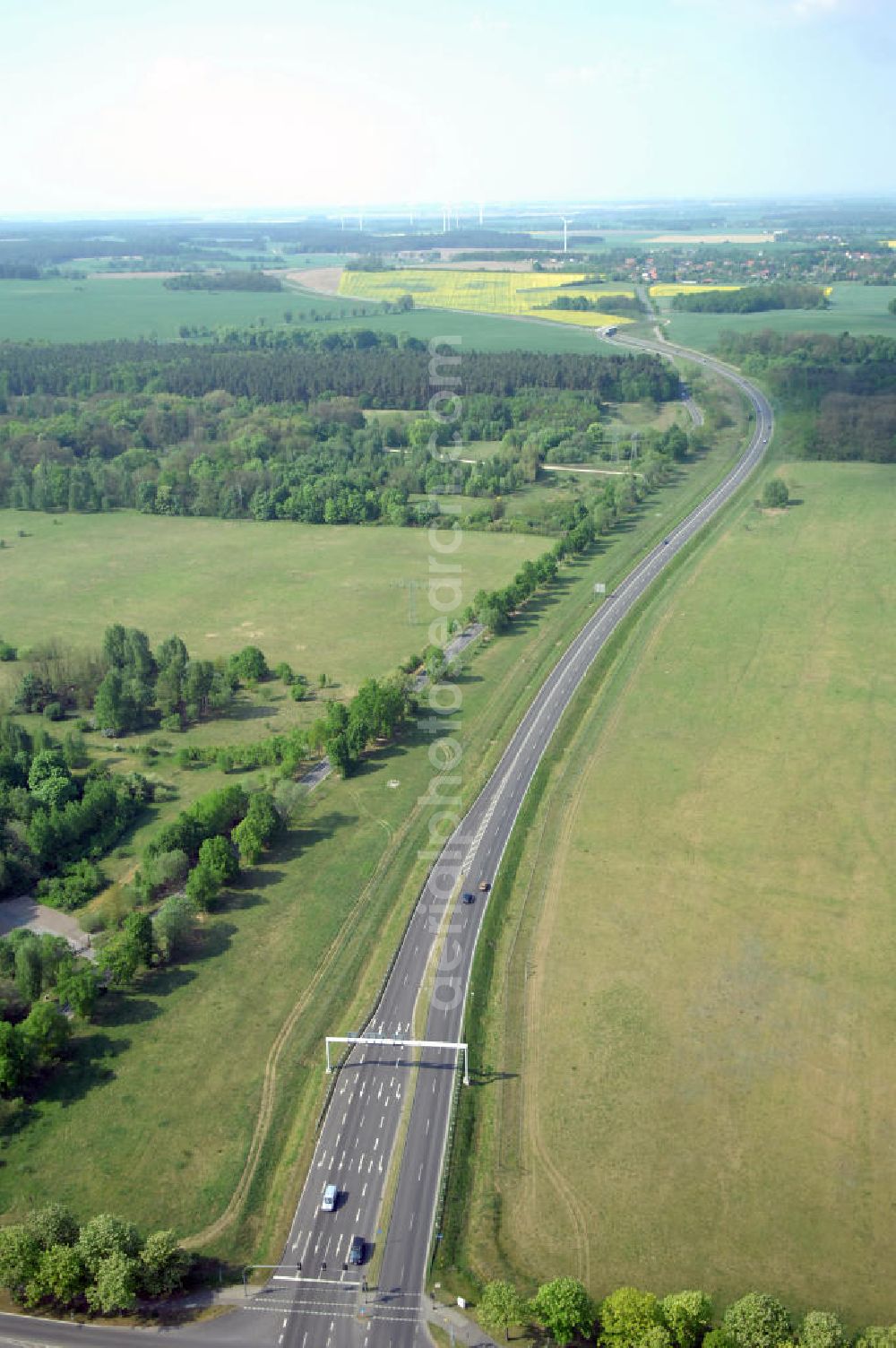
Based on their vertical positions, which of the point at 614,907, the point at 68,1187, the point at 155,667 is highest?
the point at 155,667

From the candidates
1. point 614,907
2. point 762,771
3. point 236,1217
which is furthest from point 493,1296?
point 762,771

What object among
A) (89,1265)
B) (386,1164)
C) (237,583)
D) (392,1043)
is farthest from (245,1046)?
(237,583)

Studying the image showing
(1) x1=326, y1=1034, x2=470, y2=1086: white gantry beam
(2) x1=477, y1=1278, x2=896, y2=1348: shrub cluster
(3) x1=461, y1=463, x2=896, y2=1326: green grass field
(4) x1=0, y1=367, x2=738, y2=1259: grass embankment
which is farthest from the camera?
(1) x1=326, y1=1034, x2=470, y2=1086: white gantry beam

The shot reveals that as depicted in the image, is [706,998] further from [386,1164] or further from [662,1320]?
[662,1320]

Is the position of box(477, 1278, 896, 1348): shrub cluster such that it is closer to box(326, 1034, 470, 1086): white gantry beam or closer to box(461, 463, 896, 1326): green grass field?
box(461, 463, 896, 1326): green grass field

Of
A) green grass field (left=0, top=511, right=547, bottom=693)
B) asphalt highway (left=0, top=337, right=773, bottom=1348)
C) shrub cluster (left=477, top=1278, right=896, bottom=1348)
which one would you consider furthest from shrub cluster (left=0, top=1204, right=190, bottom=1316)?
green grass field (left=0, top=511, right=547, bottom=693)

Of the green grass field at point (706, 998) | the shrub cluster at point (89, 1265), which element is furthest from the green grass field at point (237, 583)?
the shrub cluster at point (89, 1265)

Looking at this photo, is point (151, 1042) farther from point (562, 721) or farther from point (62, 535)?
point (62, 535)
